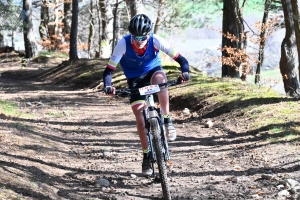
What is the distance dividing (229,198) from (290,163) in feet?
4.76


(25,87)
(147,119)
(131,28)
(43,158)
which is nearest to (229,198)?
(147,119)

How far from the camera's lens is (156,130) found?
18.2 ft

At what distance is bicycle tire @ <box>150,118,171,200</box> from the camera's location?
5.20m

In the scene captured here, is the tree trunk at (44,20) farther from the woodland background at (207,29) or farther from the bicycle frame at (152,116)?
the bicycle frame at (152,116)

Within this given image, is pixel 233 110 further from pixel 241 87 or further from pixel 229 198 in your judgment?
pixel 229 198

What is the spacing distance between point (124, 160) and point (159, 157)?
7.05 ft

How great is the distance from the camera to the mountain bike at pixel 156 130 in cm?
530

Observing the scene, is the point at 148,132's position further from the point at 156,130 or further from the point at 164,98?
the point at 164,98

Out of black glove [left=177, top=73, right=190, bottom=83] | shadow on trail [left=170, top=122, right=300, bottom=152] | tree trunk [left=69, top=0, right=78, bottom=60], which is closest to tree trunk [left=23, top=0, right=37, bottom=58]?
tree trunk [left=69, top=0, right=78, bottom=60]

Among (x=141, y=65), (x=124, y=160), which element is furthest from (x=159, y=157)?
(x=124, y=160)

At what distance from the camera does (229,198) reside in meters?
5.30

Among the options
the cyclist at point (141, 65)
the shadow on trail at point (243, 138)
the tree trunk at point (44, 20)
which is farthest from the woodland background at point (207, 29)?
the cyclist at point (141, 65)

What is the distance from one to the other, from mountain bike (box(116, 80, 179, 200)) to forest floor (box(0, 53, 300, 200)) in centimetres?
41

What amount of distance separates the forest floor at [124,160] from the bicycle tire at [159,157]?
36 centimetres
